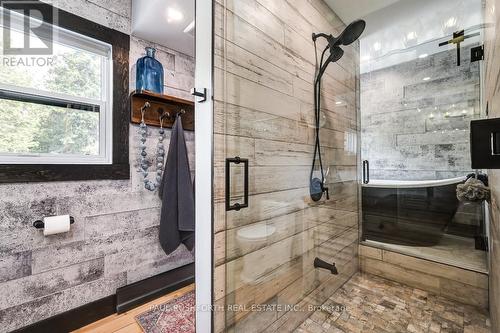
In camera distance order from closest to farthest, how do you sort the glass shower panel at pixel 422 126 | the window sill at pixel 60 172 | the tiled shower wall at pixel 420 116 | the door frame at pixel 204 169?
1. the door frame at pixel 204 169
2. the window sill at pixel 60 172
3. the glass shower panel at pixel 422 126
4. the tiled shower wall at pixel 420 116

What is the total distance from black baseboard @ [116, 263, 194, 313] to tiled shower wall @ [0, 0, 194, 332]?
6cm

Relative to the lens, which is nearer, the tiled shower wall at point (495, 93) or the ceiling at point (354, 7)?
the tiled shower wall at point (495, 93)

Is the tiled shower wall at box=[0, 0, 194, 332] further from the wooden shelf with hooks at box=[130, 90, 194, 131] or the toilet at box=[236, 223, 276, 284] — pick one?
the toilet at box=[236, 223, 276, 284]

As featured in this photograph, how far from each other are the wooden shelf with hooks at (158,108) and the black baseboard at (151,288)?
1304 millimetres

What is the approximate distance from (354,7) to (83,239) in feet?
8.59

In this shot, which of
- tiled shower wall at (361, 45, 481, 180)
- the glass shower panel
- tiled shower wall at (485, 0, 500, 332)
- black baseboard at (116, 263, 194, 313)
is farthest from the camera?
tiled shower wall at (361, 45, 481, 180)

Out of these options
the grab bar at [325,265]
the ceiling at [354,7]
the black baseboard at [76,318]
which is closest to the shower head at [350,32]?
the ceiling at [354,7]

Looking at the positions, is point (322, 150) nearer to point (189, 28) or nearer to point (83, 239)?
point (189, 28)

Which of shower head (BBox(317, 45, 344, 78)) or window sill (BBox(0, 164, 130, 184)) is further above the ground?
A: shower head (BBox(317, 45, 344, 78))

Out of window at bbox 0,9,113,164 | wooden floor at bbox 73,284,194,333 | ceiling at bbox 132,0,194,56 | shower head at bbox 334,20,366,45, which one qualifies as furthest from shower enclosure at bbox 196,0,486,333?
window at bbox 0,9,113,164

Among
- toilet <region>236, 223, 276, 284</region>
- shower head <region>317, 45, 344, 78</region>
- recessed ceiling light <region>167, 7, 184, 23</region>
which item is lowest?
toilet <region>236, 223, 276, 284</region>

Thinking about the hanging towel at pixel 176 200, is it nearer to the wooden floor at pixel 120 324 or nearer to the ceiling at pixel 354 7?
the wooden floor at pixel 120 324

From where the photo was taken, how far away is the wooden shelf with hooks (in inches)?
70.4

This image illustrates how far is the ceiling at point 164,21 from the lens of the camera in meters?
1.52
